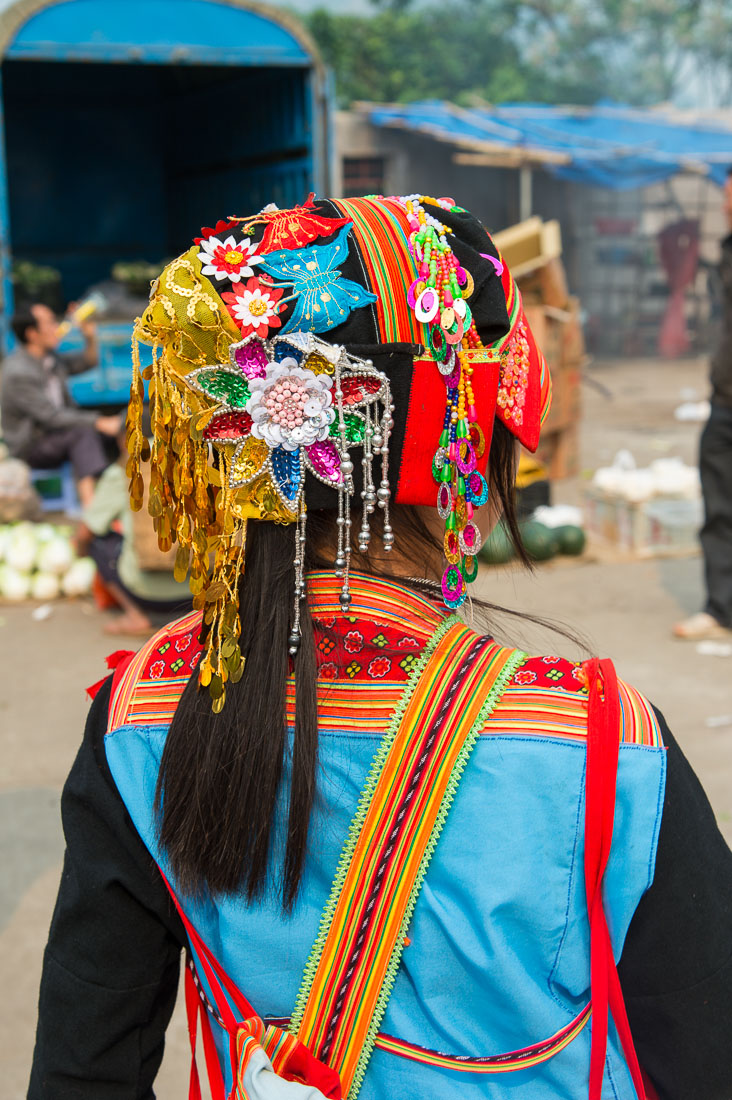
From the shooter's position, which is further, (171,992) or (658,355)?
(658,355)

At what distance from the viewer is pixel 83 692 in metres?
4.84

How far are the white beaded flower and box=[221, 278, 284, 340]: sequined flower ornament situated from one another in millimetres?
35

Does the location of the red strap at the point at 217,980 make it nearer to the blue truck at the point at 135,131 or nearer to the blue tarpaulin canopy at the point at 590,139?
the blue truck at the point at 135,131

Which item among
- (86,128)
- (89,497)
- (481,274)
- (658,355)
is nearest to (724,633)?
(89,497)

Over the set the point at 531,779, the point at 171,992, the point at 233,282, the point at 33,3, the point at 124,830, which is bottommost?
the point at 171,992

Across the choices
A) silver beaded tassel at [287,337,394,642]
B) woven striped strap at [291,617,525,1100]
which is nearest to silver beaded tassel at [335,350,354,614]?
silver beaded tassel at [287,337,394,642]

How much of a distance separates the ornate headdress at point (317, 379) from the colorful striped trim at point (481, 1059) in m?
0.38

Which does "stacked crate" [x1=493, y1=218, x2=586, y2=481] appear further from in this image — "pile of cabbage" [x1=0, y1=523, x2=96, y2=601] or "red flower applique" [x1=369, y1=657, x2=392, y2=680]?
"red flower applique" [x1=369, y1=657, x2=392, y2=680]

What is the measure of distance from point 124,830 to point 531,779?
1.40 feet

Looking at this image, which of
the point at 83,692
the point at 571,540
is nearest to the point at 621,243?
the point at 571,540

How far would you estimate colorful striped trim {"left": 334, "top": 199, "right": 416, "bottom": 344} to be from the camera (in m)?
1.06

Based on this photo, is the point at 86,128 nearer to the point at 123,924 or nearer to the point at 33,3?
the point at 33,3

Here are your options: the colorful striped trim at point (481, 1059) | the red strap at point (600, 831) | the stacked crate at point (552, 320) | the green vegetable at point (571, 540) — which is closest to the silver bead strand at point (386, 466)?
the red strap at point (600, 831)

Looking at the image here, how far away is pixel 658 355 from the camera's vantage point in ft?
60.6
